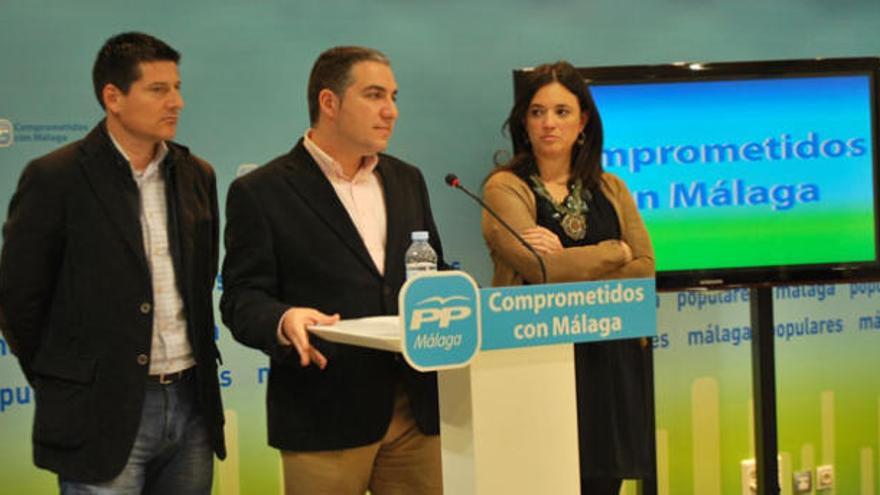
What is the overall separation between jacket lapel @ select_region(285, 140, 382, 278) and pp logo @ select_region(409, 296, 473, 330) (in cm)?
74

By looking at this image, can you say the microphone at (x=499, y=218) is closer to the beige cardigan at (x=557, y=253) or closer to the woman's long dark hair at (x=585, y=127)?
the beige cardigan at (x=557, y=253)

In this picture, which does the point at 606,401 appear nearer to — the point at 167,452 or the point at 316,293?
the point at 316,293

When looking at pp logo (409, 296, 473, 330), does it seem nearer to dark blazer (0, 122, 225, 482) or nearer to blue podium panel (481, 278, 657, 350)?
blue podium panel (481, 278, 657, 350)

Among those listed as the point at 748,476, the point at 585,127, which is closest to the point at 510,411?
the point at 585,127

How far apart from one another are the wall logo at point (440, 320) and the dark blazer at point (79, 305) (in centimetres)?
93

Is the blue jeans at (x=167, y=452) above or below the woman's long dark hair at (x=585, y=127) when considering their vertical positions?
below

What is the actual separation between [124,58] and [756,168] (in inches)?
94.0

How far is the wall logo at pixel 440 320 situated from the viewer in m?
1.80

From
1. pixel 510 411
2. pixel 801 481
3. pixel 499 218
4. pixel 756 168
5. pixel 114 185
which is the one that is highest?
pixel 756 168

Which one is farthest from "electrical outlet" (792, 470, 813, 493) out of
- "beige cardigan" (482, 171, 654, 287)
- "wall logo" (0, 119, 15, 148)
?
"wall logo" (0, 119, 15, 148)

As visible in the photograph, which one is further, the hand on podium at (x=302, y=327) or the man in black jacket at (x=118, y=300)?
the man in black jacket at (x=118, y=300)

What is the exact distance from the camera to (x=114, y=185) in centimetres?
254

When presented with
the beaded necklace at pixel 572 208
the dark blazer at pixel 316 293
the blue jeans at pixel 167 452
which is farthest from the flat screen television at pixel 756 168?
the blue jeans at pixel 167 452

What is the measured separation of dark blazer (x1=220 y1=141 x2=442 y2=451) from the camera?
99.3 inches
